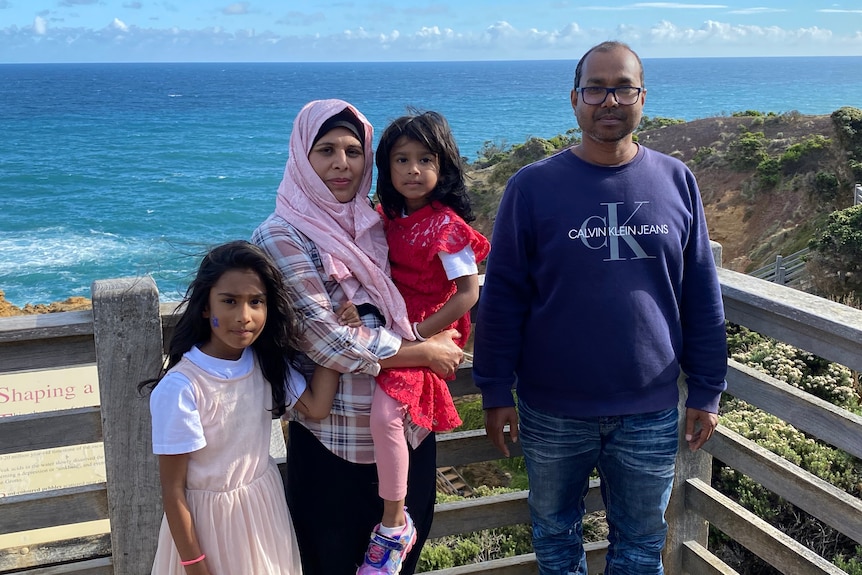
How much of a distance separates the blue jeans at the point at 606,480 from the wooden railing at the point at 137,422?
15.1 inches

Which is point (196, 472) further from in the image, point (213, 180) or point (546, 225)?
point (213, 180)

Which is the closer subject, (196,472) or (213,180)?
(196,472)

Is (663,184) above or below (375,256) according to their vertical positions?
above

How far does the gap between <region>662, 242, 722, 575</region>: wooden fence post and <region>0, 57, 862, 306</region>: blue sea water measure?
174 centimetres

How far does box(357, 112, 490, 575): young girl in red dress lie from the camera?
7.96 feet

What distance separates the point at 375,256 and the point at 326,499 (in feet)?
2.57

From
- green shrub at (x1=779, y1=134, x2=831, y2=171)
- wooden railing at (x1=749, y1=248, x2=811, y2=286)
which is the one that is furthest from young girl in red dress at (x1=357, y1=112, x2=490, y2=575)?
green shrub at (x1=779, y1=134, x2=831, y2=171)

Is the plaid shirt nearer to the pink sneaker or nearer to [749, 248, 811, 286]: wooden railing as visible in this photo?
the pink sneaker

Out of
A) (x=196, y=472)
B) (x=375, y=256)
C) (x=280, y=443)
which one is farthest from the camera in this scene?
(x=280, y=443)

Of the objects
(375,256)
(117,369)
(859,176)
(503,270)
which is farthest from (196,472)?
(859,176)

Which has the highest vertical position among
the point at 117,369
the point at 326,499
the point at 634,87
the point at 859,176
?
the point at 634,87

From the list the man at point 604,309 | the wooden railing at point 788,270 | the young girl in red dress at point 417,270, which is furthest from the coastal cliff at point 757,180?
the man at point 604,309

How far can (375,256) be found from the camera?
248cm

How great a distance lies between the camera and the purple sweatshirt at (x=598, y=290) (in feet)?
8.19
